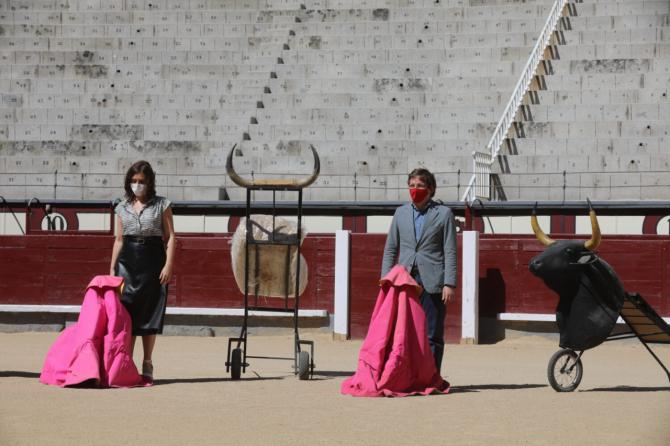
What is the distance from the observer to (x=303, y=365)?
8.88 m

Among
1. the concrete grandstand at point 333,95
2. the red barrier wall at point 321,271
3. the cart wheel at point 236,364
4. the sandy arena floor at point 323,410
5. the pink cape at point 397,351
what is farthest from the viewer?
the concrete grandstand at point 333,95

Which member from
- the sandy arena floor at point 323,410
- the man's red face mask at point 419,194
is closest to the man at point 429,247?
the man's red face mask at point 419,194

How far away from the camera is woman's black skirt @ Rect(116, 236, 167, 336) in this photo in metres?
8.52

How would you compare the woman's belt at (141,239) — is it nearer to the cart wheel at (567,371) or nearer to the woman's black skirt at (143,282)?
the woman's black skirt at (143,282)

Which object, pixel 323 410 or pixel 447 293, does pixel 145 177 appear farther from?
pixel 323 410

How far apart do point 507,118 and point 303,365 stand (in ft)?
34.4

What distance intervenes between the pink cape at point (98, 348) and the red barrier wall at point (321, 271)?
5360 mm

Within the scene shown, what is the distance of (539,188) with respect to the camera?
1758cm

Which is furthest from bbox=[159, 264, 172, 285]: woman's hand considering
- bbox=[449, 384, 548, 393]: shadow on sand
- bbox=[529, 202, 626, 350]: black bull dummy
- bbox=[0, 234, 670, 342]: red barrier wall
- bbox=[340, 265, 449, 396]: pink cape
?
bbox=[0, 234, 670, 342]: red barrier wall

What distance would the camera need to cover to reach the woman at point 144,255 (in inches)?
335

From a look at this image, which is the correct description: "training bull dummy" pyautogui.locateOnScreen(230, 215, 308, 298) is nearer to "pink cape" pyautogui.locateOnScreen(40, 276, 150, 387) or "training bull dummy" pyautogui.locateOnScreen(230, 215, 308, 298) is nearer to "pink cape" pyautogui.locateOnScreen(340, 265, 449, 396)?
"pink cape" pyautogui.locateOnScreen(40, 276, 150, 387)

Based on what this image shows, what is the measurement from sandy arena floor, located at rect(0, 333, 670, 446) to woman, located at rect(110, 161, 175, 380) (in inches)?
14.9

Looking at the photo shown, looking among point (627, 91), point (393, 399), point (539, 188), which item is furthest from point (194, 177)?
point (393, 399)

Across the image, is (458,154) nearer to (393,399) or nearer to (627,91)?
(627,91)
